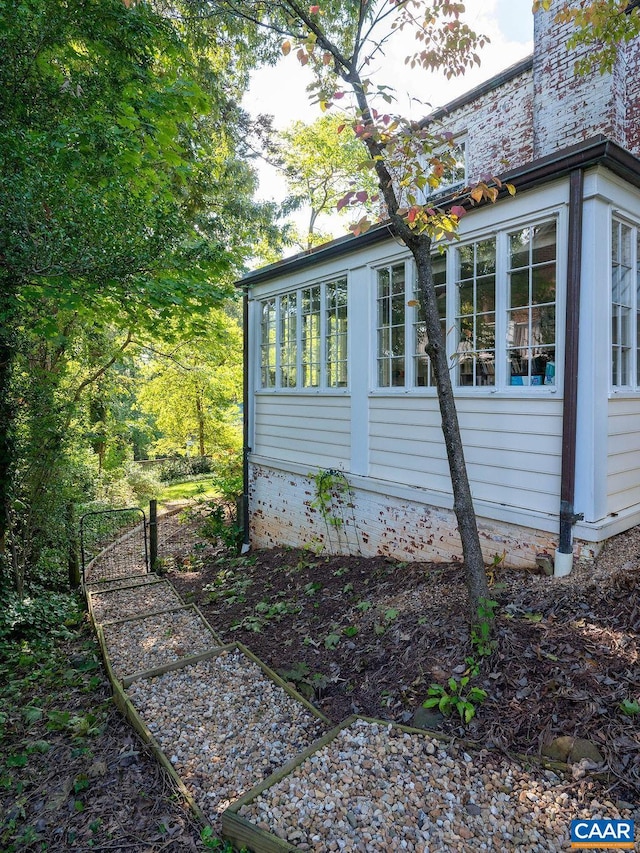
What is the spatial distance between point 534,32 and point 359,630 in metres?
8.25

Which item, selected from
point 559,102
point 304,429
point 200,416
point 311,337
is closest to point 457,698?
point 304,429

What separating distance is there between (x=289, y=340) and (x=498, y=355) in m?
3.93

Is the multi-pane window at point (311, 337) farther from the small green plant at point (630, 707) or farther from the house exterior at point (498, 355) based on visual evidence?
the small green plant at point (630, 707)

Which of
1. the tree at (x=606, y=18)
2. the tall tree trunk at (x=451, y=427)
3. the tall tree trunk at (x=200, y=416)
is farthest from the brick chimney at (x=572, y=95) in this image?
the tall tree trunk at (x=200, y=416)

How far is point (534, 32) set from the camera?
6.74m

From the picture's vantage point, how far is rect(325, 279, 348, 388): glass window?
655cm

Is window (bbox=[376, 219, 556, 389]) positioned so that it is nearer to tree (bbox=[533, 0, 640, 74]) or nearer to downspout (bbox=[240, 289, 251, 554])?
tree (bbox=[533, 0, 640, 74])

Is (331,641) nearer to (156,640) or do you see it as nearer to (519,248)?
(156,640)

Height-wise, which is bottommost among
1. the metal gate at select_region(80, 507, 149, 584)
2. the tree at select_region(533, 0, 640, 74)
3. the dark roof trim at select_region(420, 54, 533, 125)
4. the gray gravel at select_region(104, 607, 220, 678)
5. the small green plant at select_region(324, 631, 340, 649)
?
the metal gate at select_region(80, 507, 149, 584)

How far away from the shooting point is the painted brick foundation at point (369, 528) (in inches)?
174

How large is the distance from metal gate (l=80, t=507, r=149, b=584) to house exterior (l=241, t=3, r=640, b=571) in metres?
2.51

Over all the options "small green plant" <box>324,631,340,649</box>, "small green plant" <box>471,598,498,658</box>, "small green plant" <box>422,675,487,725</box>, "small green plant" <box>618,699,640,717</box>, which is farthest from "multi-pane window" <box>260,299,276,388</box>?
"small green plant" <box>618,699,640,717</box>

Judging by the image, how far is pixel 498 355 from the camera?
4504 millimetres

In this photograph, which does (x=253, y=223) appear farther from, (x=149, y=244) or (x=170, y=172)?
(x=149, y=244)
